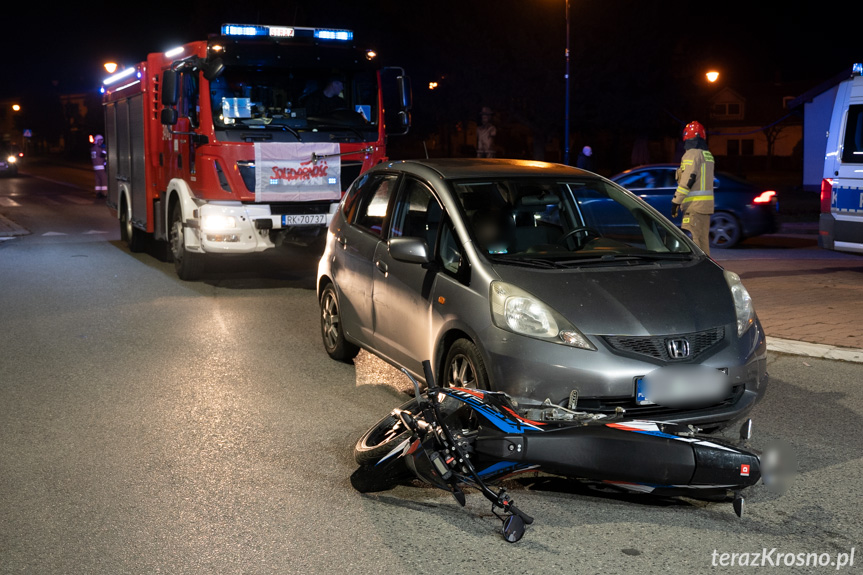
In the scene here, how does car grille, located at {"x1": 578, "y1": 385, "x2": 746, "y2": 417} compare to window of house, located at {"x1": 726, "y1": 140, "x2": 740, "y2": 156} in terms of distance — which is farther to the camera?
window of house, located at {"x1": 726, "y1": 140, "x2": 740, "y2": 156}

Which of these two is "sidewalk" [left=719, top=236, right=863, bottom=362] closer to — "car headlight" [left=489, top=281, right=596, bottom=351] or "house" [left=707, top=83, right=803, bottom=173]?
"car headlight" [left=489, top=281, right=596, bottom=351]

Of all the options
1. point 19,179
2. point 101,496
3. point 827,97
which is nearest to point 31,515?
point 101,496

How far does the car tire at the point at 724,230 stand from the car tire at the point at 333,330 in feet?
32.1

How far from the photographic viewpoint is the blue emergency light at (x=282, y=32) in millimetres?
11844

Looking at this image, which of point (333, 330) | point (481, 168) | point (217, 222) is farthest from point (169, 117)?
point (481, 168)

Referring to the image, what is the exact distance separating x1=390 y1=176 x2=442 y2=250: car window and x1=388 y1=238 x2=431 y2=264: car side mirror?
42 cm

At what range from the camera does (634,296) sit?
5430 mm

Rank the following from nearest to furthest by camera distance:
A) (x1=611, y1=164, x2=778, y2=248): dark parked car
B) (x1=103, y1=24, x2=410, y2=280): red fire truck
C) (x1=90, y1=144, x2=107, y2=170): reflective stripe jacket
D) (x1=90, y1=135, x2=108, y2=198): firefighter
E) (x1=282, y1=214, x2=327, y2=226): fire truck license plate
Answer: (x1=103, y1=24, x2=410, y2=280): red fire truck < (x1=282, y1=214, x2=327, y2=226): fire truck license plate < (x1=611, y1=164, x2=778, y2=248): dark parked car < (x1=90, y1=135, x2=108, y2=198): firefighter < (x1=90, y1=144, x2=107, y2=170): reflective stripe jacket

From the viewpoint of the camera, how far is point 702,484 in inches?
173

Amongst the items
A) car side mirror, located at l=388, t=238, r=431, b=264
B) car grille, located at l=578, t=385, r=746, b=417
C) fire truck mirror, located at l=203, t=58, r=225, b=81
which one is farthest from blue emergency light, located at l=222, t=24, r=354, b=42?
car grille, located at l=578, t=385, r=746, b=417

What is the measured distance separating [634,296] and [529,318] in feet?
1.98

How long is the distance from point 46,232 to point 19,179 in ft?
92.6

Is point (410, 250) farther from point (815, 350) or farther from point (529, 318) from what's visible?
point (815, 350)

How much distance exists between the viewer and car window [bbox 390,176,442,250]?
656 centimetres
